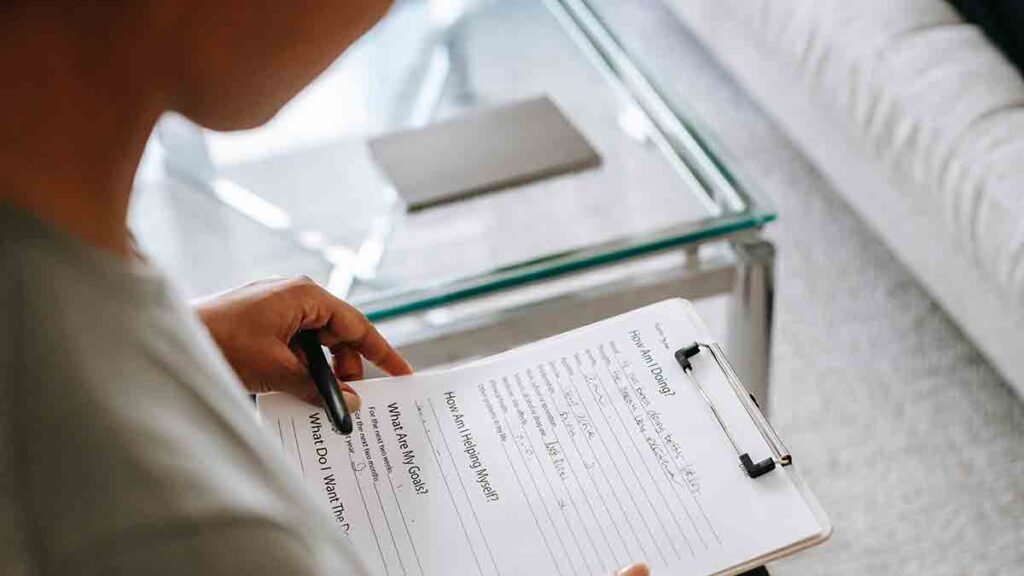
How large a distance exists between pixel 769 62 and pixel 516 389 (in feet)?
3.76

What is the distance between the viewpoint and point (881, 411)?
4.99 ft

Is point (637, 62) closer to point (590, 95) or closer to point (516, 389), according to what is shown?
point (590, 95)

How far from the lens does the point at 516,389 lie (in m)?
0.80

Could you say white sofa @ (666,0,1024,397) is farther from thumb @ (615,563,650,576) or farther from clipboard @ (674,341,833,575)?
thumb @ (615,563,650,576)

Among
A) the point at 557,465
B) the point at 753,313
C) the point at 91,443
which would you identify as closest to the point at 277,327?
the point at 557,465

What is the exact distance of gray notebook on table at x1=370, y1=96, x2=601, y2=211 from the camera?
133cm

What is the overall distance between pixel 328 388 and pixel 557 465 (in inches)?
6.2

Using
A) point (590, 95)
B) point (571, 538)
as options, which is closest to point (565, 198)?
point (590, 95)

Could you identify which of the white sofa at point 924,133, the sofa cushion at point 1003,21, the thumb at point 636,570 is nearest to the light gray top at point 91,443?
the thumb at point 636,570

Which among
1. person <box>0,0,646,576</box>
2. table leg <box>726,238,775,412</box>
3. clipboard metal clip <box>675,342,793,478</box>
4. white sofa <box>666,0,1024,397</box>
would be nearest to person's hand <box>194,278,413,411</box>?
clipboard metal clip <box>675,342,793,478</box>

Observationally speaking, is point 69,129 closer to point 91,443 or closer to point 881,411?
point 91,443

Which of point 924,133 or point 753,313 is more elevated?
point 924,133

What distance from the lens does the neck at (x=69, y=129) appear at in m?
0.37

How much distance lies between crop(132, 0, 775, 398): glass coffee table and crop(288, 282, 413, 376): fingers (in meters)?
0.29
